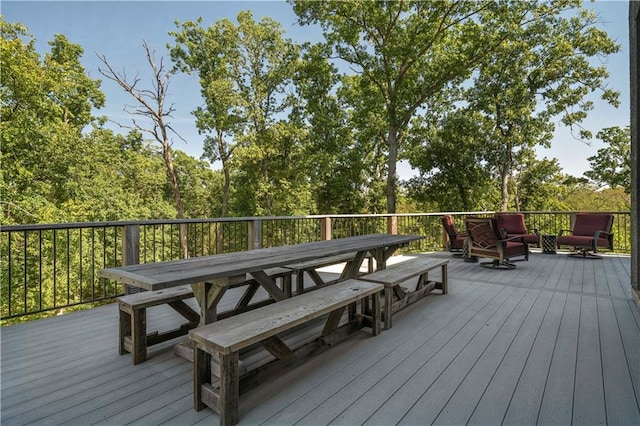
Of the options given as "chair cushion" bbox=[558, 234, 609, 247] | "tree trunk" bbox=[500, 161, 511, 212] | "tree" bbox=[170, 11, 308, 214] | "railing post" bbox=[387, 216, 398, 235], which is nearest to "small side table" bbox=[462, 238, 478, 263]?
"railing post" bbox=[387, 216, 398, 235]

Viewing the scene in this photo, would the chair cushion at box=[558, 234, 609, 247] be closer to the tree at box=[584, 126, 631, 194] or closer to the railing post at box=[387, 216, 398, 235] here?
the railing post at box=[387, 216, 398, 235]

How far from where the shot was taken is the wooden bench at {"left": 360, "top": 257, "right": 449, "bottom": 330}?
2689 mm

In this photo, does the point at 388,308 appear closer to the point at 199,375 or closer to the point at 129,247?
the point at 199,375

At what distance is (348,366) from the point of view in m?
2.02

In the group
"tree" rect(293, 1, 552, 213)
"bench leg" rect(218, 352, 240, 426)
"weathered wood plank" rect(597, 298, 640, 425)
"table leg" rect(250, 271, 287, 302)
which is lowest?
"weathered wood plank" rect(597, 298, 640, 425)

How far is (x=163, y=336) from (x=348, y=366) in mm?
1285

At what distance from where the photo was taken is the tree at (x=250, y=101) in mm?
15992

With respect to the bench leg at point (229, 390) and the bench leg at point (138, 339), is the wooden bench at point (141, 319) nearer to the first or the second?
the bench leg at point (138, 339)

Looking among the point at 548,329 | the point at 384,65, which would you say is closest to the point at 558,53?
the point at 384,65

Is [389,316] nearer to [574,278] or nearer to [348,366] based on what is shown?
[348,366]

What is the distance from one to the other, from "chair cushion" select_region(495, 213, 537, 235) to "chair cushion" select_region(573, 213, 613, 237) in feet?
3.14

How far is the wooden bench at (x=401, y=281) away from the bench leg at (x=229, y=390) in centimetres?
146

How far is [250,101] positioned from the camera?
16328 millimetres

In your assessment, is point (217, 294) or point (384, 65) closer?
point (217, 294)
